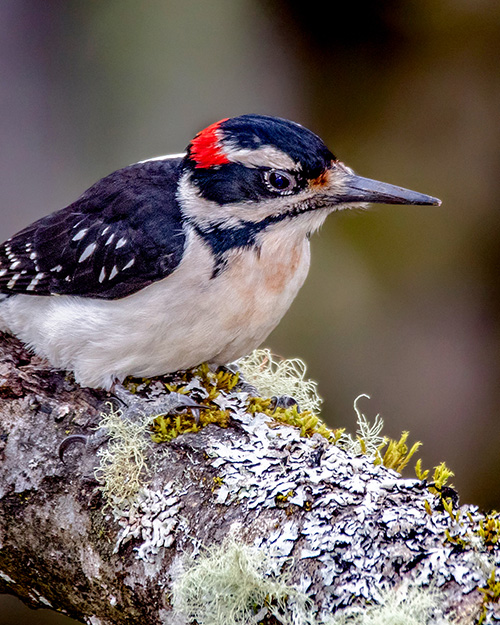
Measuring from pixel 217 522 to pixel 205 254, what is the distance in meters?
1.19

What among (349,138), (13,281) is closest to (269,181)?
(13,281)

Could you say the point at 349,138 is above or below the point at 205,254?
above

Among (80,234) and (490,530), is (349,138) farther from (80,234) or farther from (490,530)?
(490,530)

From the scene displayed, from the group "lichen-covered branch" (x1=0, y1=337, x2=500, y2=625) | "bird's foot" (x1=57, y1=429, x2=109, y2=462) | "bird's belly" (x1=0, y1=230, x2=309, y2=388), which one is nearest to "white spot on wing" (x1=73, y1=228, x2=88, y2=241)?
"bird's belly" (x1=0, y1=230, x2=309, y2=388)

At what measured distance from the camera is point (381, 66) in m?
5.18

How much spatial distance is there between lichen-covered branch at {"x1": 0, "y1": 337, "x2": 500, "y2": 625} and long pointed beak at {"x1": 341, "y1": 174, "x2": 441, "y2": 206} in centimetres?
92

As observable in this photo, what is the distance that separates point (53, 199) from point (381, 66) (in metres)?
2.55

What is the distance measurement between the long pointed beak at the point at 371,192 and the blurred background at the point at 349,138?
2161 mm

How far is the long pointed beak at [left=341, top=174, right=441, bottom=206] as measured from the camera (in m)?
3.05

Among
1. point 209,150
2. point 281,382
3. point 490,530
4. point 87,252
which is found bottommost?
point 281,382

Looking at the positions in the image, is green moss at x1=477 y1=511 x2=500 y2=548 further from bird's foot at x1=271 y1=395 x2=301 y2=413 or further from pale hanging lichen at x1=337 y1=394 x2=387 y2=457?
bird's foot at x1=271 y1=395 x2=301 y2=413

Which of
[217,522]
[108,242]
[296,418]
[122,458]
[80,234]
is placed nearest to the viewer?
[217,522]

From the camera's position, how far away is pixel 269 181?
3.07m

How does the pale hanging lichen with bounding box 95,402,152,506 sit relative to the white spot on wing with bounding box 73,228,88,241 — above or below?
below
